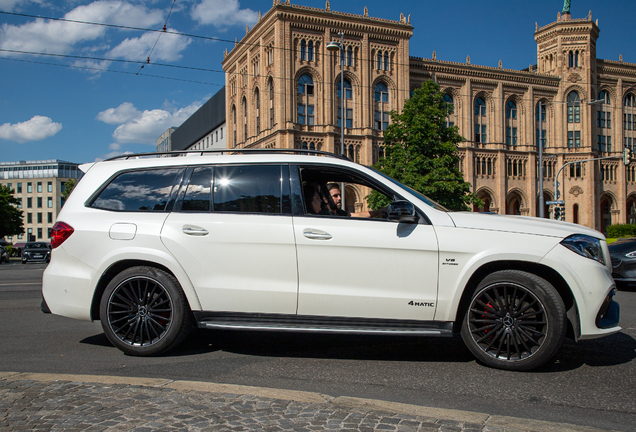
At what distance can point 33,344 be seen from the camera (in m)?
4.93

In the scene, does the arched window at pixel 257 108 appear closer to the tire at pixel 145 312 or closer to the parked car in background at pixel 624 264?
the parked car in background at pixel 624 264

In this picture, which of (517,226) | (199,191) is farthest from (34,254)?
(517,226)

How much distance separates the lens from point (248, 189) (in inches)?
173

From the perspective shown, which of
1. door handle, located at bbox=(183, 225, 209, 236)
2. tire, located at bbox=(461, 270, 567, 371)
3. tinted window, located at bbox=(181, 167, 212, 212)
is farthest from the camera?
tinted window, located at bbox=(181, 167, 212, 212)

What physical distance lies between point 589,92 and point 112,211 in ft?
222

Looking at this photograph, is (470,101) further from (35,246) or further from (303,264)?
(303,264)

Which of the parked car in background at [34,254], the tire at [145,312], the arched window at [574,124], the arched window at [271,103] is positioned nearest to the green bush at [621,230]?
the arched window at [574,124]

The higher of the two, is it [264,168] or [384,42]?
[384,42]

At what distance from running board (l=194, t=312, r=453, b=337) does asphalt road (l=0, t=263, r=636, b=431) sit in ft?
1.00

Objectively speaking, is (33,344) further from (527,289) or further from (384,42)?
(384,42)

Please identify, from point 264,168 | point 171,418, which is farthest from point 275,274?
point 171,418

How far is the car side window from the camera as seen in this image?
433 centimetres

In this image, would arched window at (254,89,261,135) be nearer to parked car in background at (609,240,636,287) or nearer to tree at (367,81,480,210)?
tree at (367,81,480,210)

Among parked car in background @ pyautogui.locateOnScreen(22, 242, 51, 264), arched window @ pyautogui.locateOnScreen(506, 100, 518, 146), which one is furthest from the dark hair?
arched window @ pyautogui.locateOnScreen(506, 100, 518, 146)
